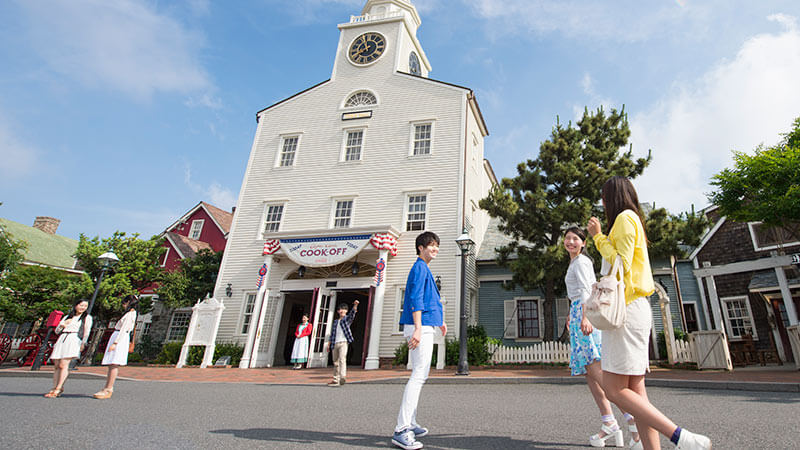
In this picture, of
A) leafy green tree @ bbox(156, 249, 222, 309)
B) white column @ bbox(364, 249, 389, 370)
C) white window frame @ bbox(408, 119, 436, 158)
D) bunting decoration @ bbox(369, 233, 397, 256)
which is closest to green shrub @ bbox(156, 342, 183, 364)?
leafy green tree @ bbox(156, 249, 222, 309)

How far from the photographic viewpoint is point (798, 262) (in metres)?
12.6

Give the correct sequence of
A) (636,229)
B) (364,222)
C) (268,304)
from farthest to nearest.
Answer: (364,222)
(268,304)
(636,229)

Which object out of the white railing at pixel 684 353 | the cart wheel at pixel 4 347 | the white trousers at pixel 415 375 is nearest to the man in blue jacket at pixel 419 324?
the white trousers at pixel 415 375

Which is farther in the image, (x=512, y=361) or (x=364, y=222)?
(x=364, y=222)

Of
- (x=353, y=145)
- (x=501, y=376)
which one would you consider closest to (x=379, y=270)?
(x=501, y=376)

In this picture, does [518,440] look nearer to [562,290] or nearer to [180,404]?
[180,404]

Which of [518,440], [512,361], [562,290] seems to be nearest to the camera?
[518,440]

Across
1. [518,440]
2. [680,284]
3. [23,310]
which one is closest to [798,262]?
[680,284]

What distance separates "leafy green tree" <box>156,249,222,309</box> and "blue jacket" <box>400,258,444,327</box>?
16861mm

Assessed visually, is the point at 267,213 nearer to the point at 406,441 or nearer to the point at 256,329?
the point at 256,329

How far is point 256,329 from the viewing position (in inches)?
569

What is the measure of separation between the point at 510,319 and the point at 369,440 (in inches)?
521

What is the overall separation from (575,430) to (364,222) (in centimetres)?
1303

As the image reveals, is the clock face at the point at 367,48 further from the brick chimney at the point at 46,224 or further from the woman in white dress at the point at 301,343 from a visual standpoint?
the brick chimney at the point at 46,224
